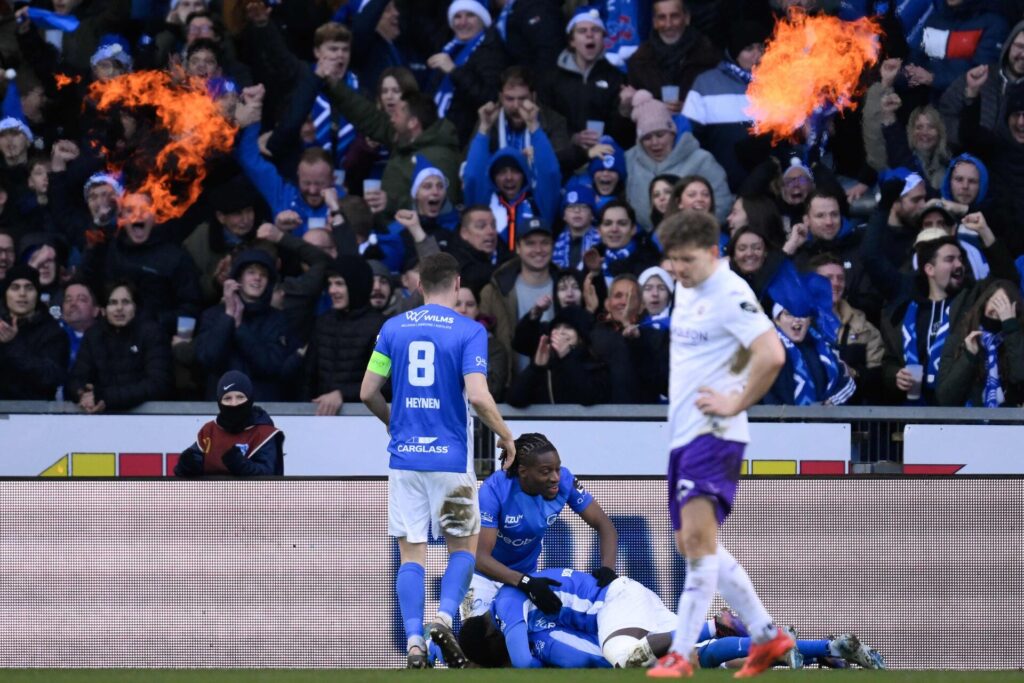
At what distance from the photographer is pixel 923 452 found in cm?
1185

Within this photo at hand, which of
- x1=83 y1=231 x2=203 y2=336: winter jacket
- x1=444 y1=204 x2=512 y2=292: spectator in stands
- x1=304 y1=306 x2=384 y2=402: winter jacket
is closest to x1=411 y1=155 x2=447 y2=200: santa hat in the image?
x1=444 y1=204 x2=512 y2=292: spectator in stands

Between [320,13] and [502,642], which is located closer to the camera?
[502,642]

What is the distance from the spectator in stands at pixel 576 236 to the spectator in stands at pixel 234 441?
3331 mm

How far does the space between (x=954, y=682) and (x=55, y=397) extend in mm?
7794

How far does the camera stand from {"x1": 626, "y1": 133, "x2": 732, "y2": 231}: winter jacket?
13797 millimetres

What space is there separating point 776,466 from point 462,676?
4451 millimetres

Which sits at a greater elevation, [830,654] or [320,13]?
[320,13]

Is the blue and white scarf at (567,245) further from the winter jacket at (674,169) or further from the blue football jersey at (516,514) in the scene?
the blue football jersey at (516,514)

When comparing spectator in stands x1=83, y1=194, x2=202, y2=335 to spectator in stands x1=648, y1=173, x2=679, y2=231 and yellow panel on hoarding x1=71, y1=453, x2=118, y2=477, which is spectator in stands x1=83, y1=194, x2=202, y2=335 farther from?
spectator in stands x1=648, y1=173, x2=679, y2=231

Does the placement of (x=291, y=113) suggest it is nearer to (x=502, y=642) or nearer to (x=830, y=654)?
(x=502, y=642)

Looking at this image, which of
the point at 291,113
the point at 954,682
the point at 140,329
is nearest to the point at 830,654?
the point at 954,682

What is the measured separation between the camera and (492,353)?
1240 cm

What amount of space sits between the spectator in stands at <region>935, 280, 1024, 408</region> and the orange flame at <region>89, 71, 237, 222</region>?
6458 millimetres

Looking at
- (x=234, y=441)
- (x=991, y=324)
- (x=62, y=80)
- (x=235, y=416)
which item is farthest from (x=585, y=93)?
(x=234, y=441)
